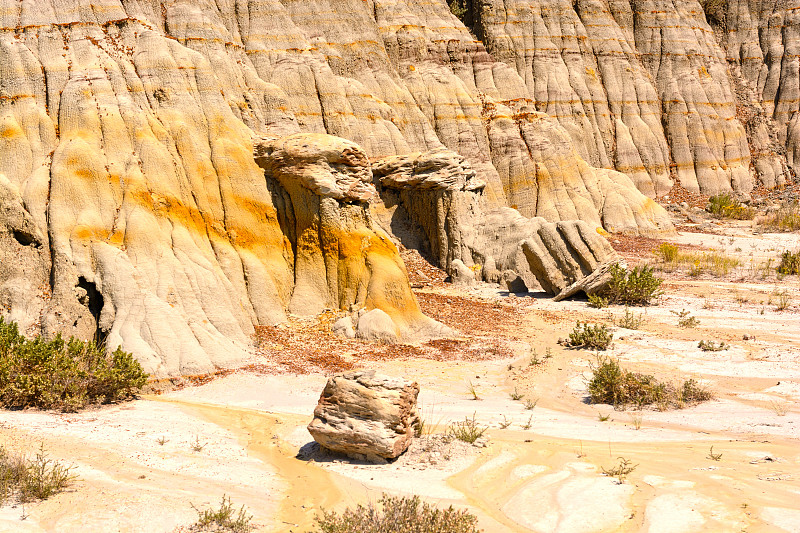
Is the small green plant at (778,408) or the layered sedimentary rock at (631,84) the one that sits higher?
the layered sedimentary rock at (631,84)

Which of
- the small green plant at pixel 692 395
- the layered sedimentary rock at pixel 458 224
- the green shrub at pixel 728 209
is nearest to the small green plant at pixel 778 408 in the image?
the small green plant at pixel 692 395

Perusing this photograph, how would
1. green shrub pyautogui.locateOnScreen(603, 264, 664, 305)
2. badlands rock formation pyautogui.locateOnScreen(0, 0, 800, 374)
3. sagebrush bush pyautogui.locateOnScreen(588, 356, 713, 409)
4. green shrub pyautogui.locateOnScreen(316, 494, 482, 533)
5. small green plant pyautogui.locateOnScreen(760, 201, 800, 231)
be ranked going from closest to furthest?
green shrub pyautogui.locateOnScreen(316, 494, 482, 533) < sagebrush bush pyautogui.locateOnScreen(588, 356, 713, 409) < badlands rock formation pyautogui.locateOnScreen(0, 0, 800, 374) < green shrub pyautogui.locateOnScreen(603, 264, 664, 305) < small green plant pyautogui.locateOnScreen(760, 201, 800, 231)

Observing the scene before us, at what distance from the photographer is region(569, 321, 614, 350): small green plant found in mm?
15309

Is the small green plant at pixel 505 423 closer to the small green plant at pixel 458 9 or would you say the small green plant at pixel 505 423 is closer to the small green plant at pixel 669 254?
the small green plant at pixel 669 254

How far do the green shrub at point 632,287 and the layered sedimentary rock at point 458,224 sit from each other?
2.06m

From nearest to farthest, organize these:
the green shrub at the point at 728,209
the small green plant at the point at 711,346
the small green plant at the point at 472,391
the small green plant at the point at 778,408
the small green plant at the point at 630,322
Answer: the small green plant at the point at 778,408
the small green plant at the point at 472,391
the small green plant at the point at 711,346
the small green plant at the point at 630,322
the green shrub at the point at 728,209

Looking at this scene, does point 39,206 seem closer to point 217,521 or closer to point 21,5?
point 21,5

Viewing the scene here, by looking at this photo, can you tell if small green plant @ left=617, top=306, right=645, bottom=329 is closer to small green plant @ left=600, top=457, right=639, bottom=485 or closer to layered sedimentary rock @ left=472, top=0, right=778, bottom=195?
small green plant @ left=600, top=457, right=639, bottom=485

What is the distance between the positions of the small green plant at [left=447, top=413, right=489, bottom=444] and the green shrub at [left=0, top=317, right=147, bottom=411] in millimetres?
5390

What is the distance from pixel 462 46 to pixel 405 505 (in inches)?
1464

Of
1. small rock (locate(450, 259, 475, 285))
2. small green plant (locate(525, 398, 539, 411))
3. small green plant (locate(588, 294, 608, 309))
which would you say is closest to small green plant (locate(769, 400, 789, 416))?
small green plant (locate(525, 398, 539, 411))

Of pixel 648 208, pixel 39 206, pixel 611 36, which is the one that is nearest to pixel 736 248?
pixel 648 208

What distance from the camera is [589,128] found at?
146 ft

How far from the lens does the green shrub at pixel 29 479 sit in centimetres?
662
